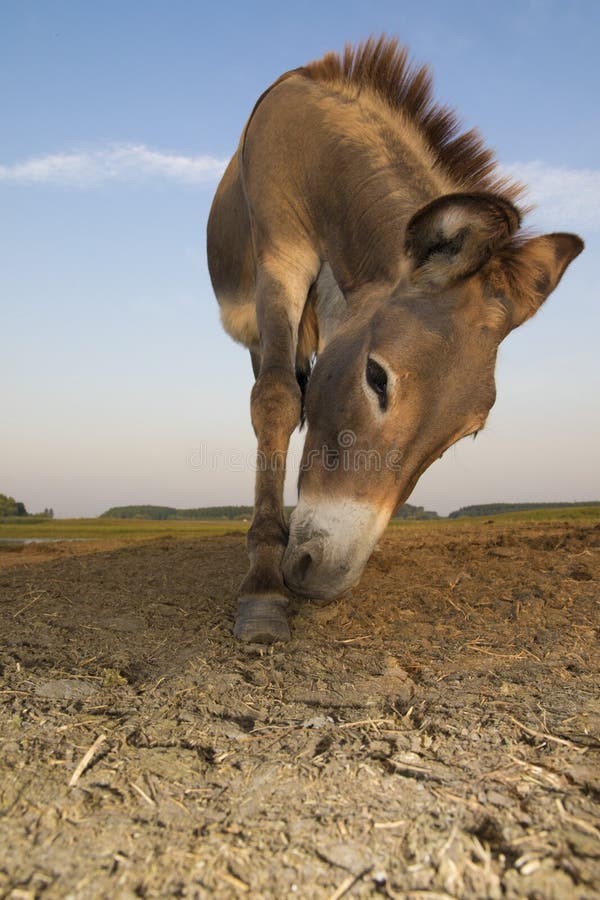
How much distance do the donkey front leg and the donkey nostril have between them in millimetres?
217

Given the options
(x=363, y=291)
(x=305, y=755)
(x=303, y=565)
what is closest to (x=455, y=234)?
(x=363, y=291)

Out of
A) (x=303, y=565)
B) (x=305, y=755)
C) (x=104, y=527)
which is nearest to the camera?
(x=305, y=755)

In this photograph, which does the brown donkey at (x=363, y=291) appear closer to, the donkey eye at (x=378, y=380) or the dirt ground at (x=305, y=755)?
the donkey eye at (x=378, y=380)

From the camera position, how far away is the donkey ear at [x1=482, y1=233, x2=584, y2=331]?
284cm

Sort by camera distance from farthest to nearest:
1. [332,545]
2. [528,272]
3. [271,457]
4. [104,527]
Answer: [104,527]
[271,457]
[528,272]
[332,545]

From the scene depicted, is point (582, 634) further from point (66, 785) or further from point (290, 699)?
point (66, 785)

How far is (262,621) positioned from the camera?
2.57 metres

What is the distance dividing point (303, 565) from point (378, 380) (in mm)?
843

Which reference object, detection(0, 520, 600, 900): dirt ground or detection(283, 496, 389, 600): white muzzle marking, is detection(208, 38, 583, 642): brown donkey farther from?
detection(0, 520, 600, 900): dirt ground

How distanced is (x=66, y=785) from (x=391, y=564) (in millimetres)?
3257

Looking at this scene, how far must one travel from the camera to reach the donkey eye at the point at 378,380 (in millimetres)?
2578

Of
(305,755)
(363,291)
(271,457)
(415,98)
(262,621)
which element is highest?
(415,98)

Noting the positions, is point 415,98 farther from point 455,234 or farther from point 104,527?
point 104,527

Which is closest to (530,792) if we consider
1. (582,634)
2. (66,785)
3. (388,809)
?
(388,809)
